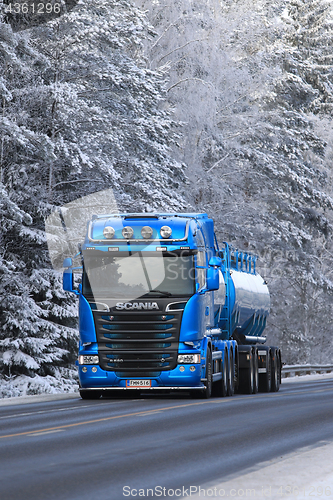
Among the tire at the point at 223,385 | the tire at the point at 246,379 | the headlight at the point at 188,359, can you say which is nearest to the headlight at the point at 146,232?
the headlight at the point at 188,359

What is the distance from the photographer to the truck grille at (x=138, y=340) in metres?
17.7

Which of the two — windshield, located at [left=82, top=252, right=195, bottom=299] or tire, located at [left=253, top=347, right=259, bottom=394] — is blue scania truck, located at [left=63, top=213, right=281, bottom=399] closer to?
windshield, located at [left=82, top=252, right=195, bottom=299]

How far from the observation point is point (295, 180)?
4038 cm

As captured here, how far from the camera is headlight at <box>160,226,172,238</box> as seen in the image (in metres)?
18.2

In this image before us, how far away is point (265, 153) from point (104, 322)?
2329cm

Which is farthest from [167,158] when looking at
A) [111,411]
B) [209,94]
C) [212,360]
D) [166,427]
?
[166,427]

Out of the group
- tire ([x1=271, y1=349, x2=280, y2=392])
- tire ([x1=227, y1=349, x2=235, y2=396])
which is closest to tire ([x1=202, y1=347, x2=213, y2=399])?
tire ([x1=227, y1=349, x2=235, y2=396])

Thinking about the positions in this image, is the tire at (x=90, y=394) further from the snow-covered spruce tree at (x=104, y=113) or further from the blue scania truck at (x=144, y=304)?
the snow-covered spruce tree at (x=104, y=113)

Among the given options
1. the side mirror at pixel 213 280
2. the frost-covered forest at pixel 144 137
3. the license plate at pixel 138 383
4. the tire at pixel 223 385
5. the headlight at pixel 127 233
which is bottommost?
the tire at pixel 223 385

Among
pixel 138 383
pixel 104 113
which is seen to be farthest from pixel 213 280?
pixel 104 113

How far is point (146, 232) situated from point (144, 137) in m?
10.2

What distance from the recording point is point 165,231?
18.3 meters

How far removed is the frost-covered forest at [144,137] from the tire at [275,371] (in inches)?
216

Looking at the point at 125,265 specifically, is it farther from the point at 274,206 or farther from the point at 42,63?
the point at 274,206
